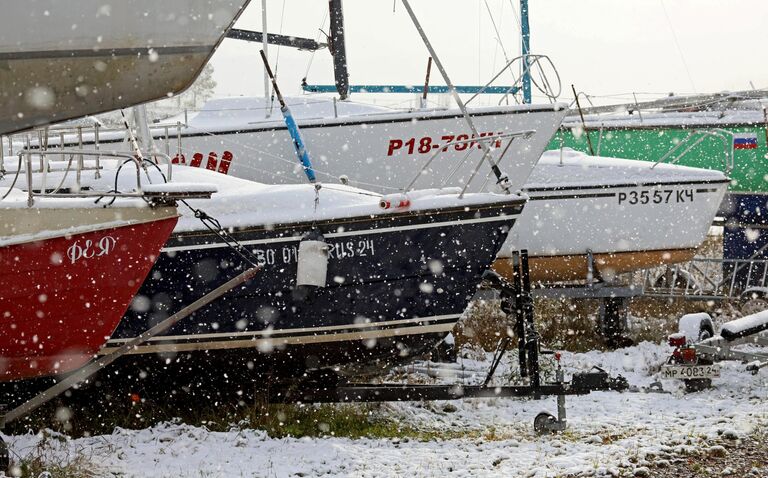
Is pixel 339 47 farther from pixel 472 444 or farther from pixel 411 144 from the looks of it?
pixel 472 444

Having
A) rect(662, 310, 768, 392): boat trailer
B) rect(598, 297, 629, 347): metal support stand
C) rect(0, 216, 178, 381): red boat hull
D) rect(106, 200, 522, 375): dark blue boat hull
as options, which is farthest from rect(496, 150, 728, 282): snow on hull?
rect(0, 216, 178, 381): red boat hull

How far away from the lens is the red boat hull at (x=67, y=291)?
211 inches

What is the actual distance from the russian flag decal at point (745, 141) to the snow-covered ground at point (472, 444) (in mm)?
8662

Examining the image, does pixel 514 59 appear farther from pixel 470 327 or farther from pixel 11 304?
pixel 11 304

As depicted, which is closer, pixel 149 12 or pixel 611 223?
pixel 149 12

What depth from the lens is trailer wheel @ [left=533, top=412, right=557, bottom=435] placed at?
6203mm

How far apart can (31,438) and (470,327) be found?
251 inches

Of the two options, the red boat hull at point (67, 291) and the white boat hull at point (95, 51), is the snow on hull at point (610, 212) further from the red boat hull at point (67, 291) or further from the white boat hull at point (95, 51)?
the white boat hull at point (95, 51)

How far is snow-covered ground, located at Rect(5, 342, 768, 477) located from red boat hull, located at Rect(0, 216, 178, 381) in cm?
75

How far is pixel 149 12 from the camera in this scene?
5.59 feet

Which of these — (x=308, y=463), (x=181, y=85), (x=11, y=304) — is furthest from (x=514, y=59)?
(x=181, y=85)

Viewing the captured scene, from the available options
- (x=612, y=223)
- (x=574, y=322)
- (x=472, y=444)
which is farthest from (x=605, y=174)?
(x=472, y=444)

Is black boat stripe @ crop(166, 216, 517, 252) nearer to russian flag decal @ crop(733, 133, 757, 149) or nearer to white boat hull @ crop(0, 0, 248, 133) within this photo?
white boat hull @ crop(0, 0, 248, 133)

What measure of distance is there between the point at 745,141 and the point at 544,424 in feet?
35.7
